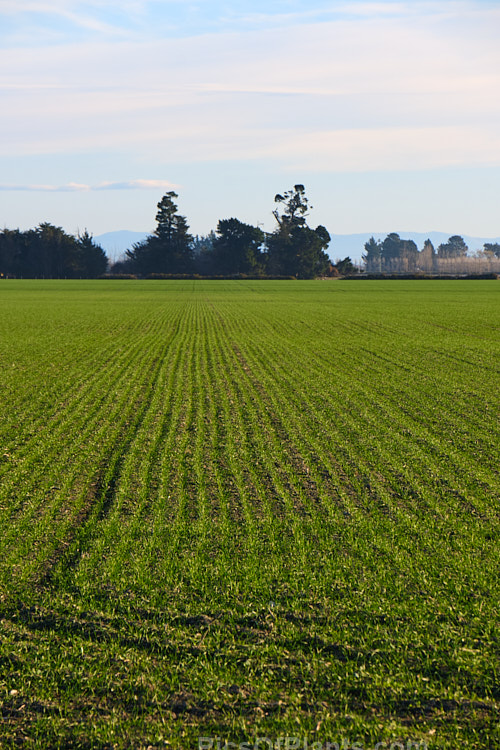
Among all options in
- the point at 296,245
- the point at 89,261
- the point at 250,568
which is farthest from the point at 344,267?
the point at 250,568

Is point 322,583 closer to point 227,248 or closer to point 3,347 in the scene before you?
point 3,347

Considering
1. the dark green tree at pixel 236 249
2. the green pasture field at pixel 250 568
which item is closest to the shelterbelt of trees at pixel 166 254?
the dark green tree at pixel 236 249

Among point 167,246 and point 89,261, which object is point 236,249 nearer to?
point 167,246

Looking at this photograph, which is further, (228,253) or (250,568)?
(228,253)

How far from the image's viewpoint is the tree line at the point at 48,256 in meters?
126

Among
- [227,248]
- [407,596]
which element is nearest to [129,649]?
[407,596]

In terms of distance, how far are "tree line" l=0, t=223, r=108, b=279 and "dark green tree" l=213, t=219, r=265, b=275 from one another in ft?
74.9

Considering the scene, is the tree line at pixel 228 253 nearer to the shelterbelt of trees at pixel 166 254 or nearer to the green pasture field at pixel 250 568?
the shelterbelt of trees at pixel 166 254

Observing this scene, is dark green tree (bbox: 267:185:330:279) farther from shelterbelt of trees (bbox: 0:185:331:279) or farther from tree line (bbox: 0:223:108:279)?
tree line (bbox: 0:223:108:279)

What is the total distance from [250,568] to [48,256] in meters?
127

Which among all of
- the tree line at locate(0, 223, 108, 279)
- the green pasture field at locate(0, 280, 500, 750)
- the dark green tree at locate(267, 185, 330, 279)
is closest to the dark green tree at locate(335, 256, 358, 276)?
the dark green tree at locate(267, 185, 330, 279)

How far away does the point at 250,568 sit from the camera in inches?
273

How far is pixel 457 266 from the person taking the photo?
628 ft

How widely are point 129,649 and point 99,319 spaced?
33992mm
